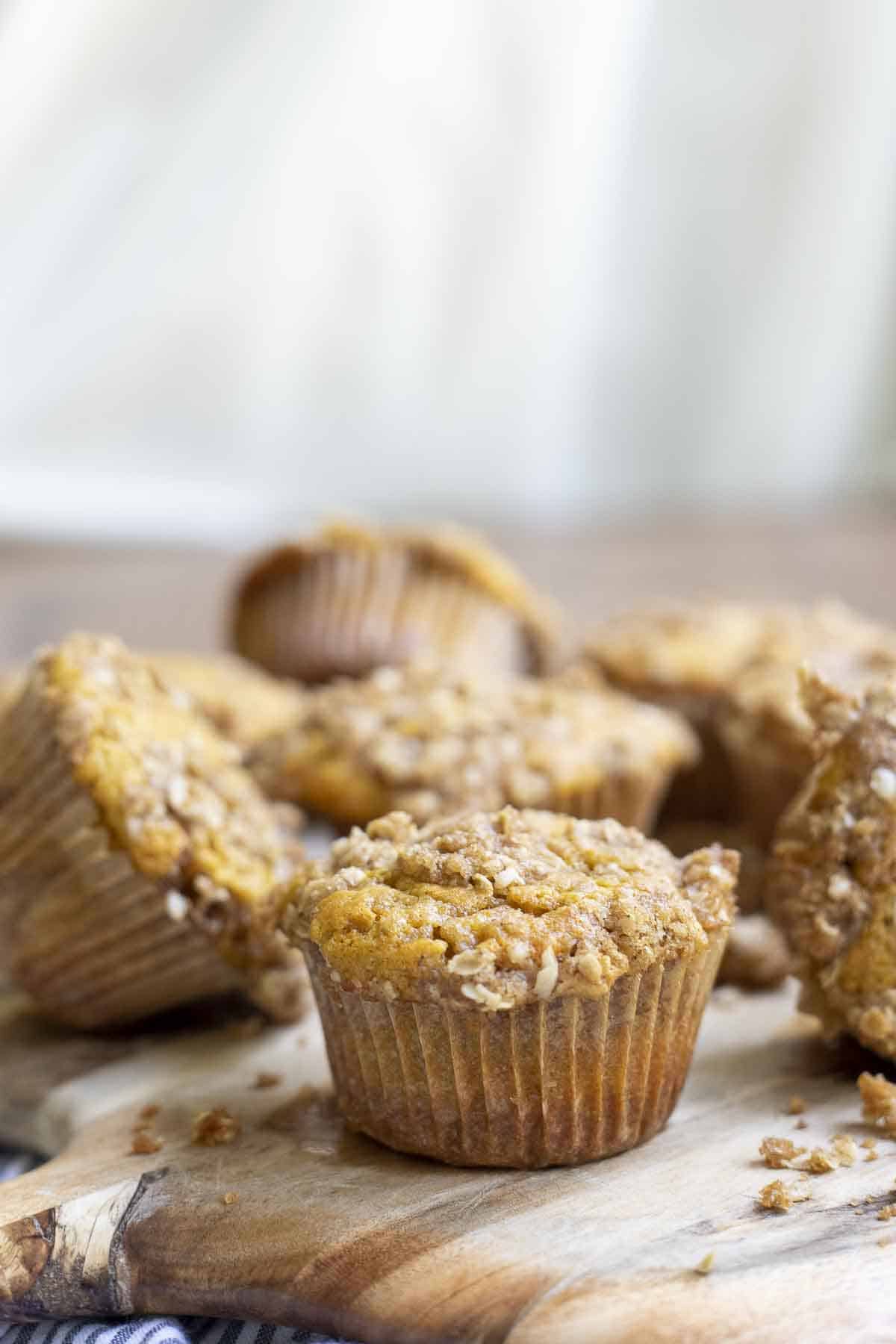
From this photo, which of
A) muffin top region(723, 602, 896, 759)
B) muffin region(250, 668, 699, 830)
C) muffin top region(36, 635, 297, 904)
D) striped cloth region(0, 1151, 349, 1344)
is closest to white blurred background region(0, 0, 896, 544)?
muffin top region(723, 602, 896, 759)

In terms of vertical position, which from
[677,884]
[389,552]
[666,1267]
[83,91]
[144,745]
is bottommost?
[666,1267]

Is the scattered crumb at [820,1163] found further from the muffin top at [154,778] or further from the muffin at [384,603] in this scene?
the muffin at [384,603]

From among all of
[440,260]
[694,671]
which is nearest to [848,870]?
[694,671]

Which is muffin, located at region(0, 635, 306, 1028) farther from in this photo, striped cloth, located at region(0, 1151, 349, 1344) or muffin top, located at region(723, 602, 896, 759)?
muffin top, located at region(723, 602, 896, 759)

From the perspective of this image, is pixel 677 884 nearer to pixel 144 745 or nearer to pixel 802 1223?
pixel 802 1223

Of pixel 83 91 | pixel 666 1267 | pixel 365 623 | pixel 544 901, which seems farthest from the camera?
pixel 83 91

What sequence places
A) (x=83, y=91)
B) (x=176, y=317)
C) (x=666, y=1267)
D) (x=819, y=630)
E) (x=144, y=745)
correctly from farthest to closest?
(x=176, y=317), (x=83, y=91), (x=819, y=630), (x=144, y=745), (x=666, y=1267)

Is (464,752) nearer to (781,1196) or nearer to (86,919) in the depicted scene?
(86,919)

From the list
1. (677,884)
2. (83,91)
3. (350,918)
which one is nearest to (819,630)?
(677,884)

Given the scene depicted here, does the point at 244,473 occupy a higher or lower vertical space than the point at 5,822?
higher
